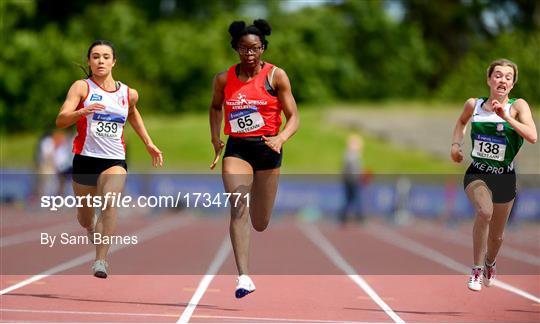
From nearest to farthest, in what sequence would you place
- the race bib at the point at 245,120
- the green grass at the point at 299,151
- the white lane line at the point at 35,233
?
the race bib at the point at 245,120 < the white lane line at the point at 35,233 < the green grass at the point at 299,151

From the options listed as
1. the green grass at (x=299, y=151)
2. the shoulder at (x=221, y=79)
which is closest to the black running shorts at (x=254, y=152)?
the shoulder at (x=221, y=79)

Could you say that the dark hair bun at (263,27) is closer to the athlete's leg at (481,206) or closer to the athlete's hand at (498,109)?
the athlete's hand at (498,109)

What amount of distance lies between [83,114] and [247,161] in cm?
136

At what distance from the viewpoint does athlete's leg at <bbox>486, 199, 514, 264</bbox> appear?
916 cm

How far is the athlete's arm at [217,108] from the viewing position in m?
8.52

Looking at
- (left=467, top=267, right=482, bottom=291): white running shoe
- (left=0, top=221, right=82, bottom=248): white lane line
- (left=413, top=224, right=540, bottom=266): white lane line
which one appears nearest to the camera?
(left=467, top=267, right=482, bottom=291): white running shoe

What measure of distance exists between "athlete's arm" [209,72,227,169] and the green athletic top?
1.97m

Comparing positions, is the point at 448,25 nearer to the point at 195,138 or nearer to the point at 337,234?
the point at 195,138

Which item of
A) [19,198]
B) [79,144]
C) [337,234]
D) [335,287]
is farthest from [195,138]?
[79,144]

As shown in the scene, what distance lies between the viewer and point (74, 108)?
27.1 ft

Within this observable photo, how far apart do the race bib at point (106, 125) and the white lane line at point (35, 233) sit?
28.2 feet

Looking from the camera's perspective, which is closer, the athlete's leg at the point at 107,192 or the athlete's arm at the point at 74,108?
the athlete's arm at the point at 74,108

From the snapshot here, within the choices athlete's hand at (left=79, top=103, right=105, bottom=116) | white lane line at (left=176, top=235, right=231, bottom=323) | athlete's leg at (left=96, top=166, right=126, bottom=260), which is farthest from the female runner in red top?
athlete's hand at (left=79, top=103, right=105, bottom=116)

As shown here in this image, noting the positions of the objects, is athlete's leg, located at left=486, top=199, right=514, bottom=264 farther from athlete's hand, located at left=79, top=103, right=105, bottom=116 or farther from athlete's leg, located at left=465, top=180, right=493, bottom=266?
athlete's hand, located at left=79, top=103, right=105, bottom=116
